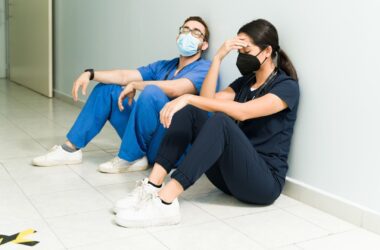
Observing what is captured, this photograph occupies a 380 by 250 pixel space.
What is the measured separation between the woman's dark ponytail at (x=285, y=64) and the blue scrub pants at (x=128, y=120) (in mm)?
622

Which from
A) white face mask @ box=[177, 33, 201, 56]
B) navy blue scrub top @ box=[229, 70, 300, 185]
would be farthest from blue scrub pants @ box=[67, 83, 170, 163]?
navy blue scrub top @ box=[229, 70, 300, 185]

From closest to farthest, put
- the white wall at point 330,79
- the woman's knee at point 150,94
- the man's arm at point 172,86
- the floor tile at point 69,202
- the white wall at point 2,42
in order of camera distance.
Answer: the white wall at point 330,79 → the floor tile at point 69,202 → the woman's knee at point 150,94 → the man's arm at point 172,86 → the white wall at point 2,42

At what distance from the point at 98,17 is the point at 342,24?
2728mm

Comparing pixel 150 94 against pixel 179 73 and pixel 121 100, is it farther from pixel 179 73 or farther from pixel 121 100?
pixel 179 73

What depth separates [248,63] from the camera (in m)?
2.19

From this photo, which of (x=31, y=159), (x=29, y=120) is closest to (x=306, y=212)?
(x=31, y=159)

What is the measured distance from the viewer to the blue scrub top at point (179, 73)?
2.66 meters

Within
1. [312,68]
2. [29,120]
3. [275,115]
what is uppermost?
[312,68]

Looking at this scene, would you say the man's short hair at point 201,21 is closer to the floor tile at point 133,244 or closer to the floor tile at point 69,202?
the floor tile at point 69,202

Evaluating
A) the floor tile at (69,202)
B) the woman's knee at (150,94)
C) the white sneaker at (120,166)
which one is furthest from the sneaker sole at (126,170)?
the woman's knee at (150,94)

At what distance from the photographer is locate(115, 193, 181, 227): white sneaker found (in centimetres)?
189

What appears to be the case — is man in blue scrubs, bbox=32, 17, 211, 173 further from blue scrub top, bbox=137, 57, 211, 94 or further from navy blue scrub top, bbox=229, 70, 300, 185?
navy blue scrub top, bbox=229, 70, 300, 185

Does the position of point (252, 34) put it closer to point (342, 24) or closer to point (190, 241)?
point (342, 24)

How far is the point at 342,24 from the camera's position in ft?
6.57
